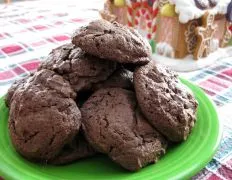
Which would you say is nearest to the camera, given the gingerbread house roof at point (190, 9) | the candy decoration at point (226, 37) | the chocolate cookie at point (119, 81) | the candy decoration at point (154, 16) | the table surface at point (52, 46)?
the chocolate cookie at point (119, 81)

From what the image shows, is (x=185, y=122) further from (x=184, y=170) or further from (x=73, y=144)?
(x=73, y=144)

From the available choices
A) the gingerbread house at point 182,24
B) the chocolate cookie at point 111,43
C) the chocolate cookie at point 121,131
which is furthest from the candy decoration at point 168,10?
the chocolate cookie at point 121,131

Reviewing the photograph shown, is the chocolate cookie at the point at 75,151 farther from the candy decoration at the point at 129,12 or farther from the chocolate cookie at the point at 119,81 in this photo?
the candy decoration at the point at 129,12

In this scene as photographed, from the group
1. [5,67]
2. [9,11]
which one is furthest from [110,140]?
[9,11]

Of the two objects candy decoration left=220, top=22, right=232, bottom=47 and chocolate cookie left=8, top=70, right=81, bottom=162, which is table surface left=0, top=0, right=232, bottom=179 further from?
chocolate cookie left=8, top=70, right=81, bottom=162

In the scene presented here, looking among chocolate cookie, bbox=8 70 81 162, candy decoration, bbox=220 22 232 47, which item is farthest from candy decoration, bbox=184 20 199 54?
chocolate cookie, bbox=8 70 81 162

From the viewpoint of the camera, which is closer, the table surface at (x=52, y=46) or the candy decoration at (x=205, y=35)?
the table surface at (x=52, y=46)

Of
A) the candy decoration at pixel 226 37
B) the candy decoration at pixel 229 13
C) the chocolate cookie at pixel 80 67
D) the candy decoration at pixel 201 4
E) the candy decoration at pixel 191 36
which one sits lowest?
the candy decoration at pixel 226 37
